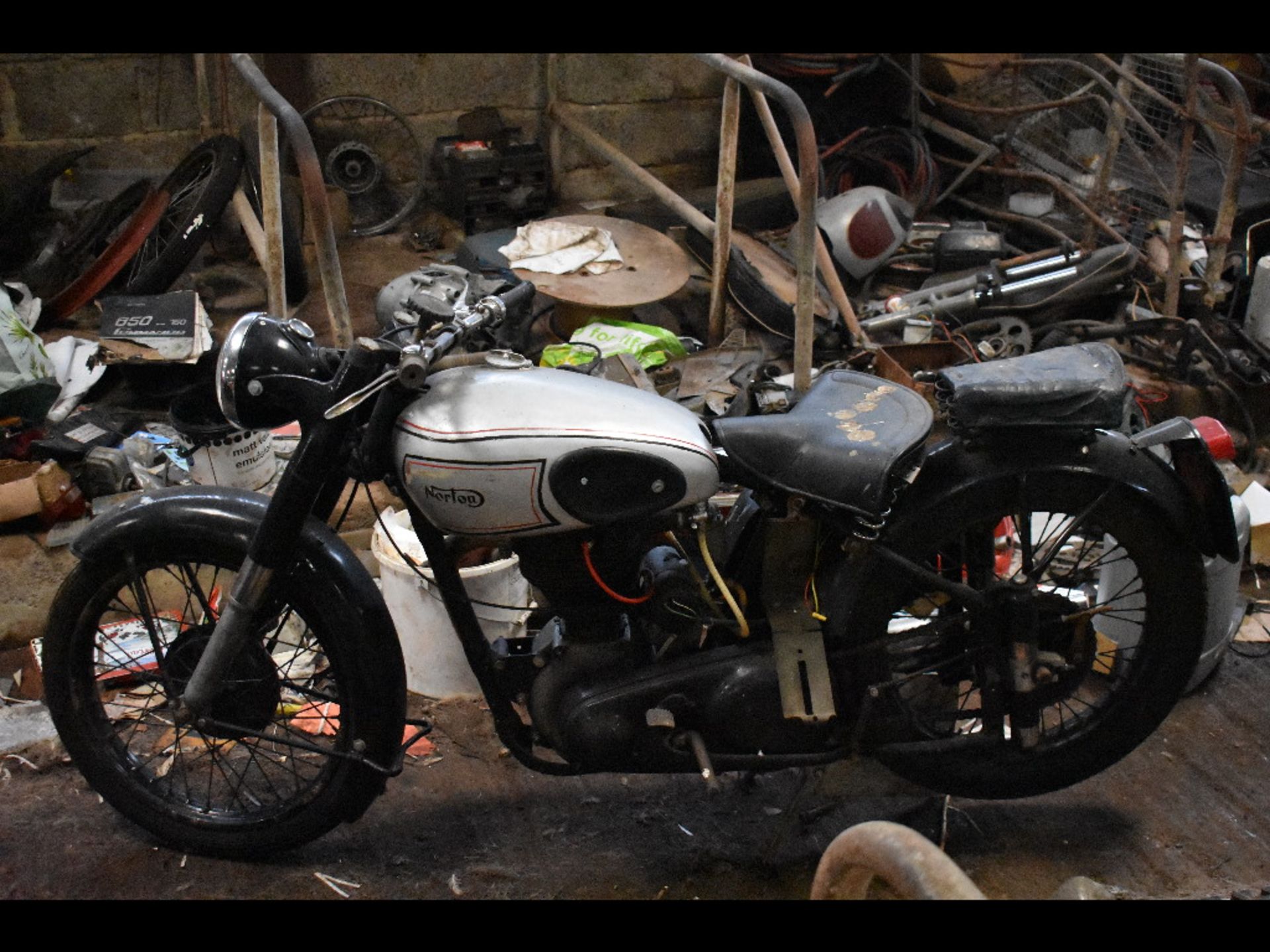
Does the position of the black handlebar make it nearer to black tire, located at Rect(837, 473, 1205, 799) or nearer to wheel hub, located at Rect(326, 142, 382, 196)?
black tire, located at Rect(837, 473, 1205, 799)

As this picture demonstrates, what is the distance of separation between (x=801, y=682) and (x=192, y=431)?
219 centimetres

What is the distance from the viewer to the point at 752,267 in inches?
211

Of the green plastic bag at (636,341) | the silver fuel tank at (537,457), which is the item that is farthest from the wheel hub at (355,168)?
the silver fuel tank at (537,457)

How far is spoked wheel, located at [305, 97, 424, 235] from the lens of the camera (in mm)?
6590

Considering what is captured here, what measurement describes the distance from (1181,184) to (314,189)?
3.57m

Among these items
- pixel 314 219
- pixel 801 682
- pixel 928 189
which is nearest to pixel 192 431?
pixel 314 219

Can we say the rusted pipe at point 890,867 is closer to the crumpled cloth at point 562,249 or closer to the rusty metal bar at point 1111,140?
the crumpled cloth at point 562,249

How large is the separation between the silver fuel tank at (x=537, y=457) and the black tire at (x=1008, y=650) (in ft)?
1.82

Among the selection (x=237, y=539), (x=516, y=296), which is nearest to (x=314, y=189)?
(x=516, y=296)

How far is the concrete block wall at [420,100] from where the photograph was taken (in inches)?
235

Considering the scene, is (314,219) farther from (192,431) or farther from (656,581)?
(656,581)

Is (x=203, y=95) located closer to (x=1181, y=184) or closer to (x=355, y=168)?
(x=355, y=168)

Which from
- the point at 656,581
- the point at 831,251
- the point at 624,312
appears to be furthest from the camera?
the point at 831,251

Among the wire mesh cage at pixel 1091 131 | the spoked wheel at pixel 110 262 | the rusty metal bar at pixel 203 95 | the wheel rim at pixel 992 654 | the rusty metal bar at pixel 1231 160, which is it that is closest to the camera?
the wheel rim at pixel 992 654
